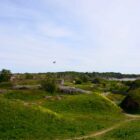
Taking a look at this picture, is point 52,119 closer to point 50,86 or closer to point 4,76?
point 50,86

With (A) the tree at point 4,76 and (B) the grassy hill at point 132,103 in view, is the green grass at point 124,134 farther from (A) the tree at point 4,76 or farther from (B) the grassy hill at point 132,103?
(A) the tree at point 4,76

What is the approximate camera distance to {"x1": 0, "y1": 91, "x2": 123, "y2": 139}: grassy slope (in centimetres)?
4078

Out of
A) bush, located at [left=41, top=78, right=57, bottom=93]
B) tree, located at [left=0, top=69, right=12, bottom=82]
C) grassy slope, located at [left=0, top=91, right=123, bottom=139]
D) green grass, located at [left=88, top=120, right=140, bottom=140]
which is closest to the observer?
green grass, located at [left=88, top=120, right=140, bottom=140]

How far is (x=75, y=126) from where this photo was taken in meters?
44.9

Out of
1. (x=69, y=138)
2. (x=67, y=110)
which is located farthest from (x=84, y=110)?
(x=69, y=138)

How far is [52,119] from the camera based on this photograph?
4588 centimetres

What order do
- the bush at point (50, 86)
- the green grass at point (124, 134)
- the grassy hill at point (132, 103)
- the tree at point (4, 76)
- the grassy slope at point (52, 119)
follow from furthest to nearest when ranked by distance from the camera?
the tree at point (4, 76), the bush at point (50, 86), the grassy hill at point (132, 103), the grassy slope at point (52, 119), the green grass at point (124, 134)

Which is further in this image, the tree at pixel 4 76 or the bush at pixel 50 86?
the tree at pixel 4 76

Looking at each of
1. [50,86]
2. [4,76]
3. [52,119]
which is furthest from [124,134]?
[4,76]

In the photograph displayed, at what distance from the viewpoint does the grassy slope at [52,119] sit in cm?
4078

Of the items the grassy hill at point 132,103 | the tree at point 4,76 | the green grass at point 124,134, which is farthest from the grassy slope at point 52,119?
the tree at point 4,76

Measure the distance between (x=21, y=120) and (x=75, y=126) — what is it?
20.6 feet

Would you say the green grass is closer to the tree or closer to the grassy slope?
the grassy slope

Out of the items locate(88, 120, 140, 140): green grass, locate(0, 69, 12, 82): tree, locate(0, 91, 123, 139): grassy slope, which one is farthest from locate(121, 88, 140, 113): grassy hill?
locate(0, 69, 12, 82): tree
